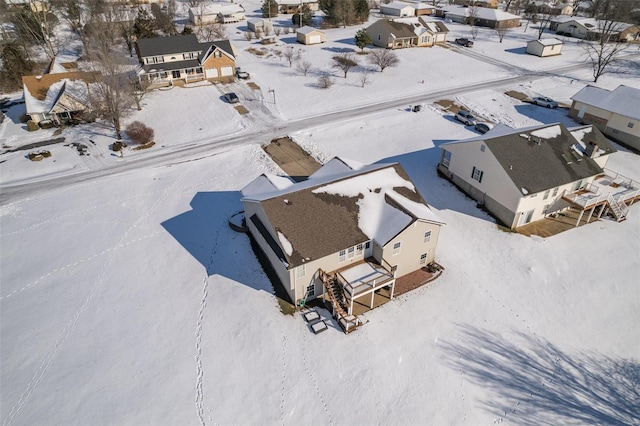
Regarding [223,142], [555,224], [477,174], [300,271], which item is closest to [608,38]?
[555,224]

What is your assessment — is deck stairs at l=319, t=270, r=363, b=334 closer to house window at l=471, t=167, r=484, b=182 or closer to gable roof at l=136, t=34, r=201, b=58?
house window at l=471, t=167, r=484, b=182

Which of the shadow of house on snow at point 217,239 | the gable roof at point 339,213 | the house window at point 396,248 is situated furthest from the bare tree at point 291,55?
the house window at point 396,248

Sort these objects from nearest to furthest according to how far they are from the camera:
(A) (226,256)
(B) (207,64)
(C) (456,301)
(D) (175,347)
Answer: (D) (175,347) < (C) (456,301) < (A) (226,256) < (B) (207,64)

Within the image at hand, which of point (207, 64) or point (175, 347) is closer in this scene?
point (175, 347)

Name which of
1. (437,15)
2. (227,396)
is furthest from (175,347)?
(437,15)

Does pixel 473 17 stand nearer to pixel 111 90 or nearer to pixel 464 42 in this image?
pixel 464 42

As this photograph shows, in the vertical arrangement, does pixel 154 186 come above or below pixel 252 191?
below

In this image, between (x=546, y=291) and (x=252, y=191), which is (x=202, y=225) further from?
(x=546, y=291)

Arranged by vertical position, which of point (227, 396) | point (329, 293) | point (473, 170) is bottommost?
point (227, 396)
